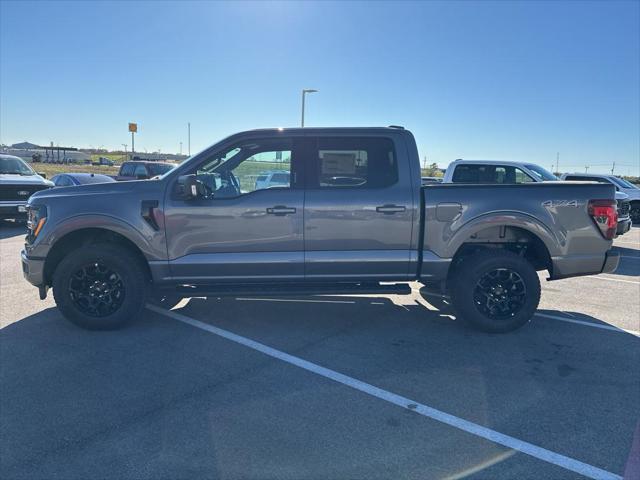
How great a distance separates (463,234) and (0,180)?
12.1 m

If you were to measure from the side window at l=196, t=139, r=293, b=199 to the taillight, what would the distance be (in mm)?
3166

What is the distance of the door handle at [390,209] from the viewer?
4672 mm

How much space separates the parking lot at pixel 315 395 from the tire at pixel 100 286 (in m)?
0.18

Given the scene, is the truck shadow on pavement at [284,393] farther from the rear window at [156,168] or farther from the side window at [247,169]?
the rear window at [156,168]

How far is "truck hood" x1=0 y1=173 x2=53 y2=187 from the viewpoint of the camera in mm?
11983

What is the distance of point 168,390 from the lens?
354 cm

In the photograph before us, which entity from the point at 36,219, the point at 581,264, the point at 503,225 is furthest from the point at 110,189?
the point at 581,264

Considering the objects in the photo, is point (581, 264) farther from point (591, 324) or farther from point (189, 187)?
point (189, 187)

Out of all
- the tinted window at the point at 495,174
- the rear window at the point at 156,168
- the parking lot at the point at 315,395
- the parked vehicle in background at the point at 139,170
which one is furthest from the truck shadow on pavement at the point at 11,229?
the tinted window at the point at 495,174

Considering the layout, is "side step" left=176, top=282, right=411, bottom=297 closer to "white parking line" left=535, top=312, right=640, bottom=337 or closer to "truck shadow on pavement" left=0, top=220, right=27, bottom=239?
"white parking line" left=535, top=312, right=640, bottom=337

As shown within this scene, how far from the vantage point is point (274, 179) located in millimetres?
4750

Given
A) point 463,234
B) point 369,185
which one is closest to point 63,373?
point 369,185

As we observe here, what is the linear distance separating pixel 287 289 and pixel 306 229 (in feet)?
2.16

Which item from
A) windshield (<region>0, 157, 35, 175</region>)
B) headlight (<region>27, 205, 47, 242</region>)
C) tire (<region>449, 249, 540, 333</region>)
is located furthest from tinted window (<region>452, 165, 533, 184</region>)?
windshield (<region>0, 157, 35, 175</region>)
